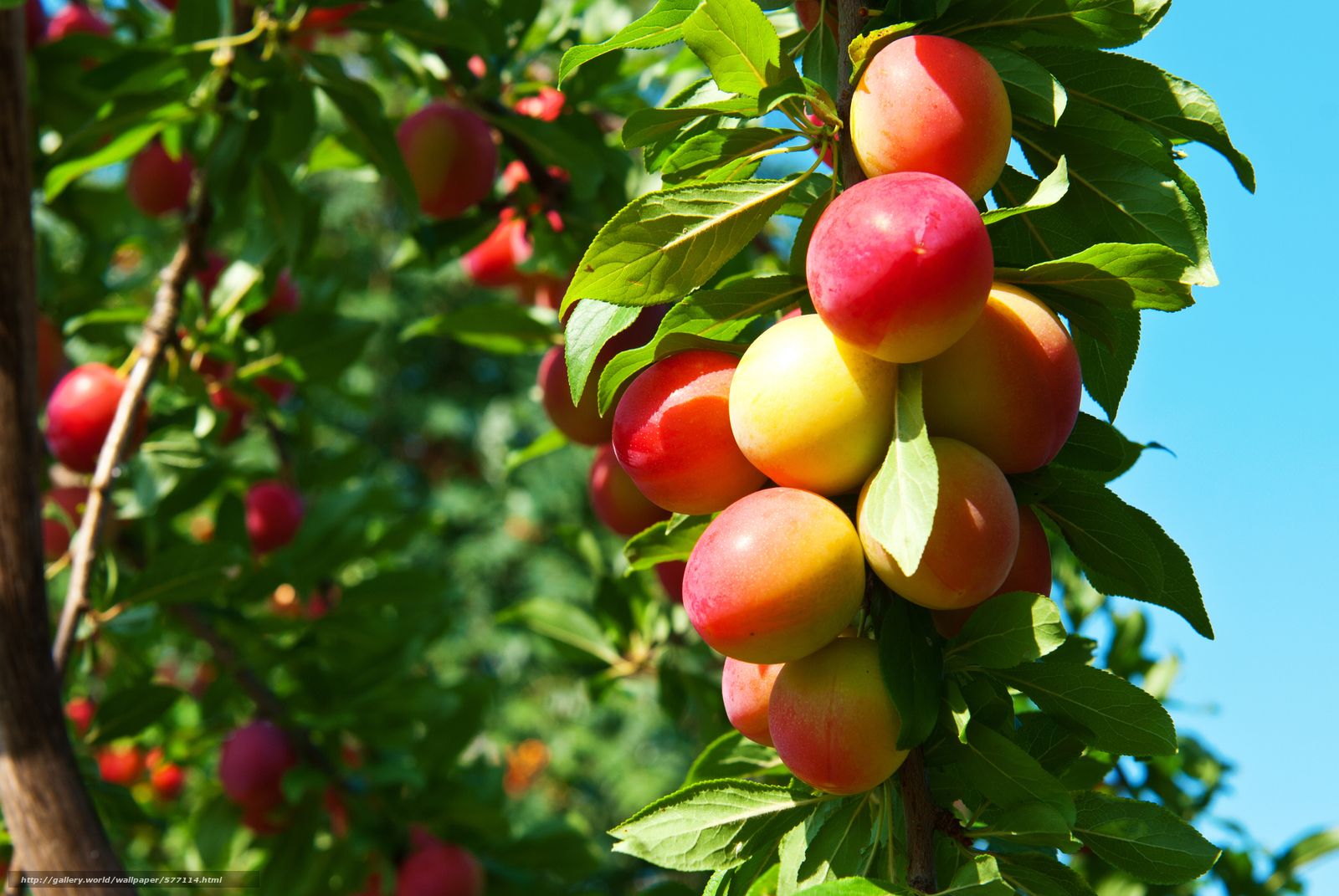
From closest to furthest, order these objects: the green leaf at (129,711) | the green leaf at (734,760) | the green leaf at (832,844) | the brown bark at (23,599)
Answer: the green leaf at (832,844)
the green leaf at (734,760)
the brown bark at (23,599)
the green leaf at (129,711)

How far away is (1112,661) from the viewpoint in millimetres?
1124

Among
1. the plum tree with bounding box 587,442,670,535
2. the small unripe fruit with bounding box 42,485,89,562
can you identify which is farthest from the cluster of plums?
the small unripe fruit with bounding box 42,485,89,562

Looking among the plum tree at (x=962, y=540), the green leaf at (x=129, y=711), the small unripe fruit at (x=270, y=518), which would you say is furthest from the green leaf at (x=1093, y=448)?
the small unripe fruit at (x=270, y=518)

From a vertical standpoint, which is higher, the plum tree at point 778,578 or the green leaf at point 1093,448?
the plum tree at point 778,578

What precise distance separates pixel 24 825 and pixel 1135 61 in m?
0.76

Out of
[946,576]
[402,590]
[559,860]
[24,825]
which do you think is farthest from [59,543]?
[946,576]

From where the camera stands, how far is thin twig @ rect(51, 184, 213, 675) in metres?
0.83

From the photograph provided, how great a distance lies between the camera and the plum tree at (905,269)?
0.38 metres

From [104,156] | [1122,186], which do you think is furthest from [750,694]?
[104,156]

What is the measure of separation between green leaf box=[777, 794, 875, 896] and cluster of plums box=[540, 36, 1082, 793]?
5 centimetres

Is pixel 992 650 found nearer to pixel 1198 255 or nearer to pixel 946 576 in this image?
pixel 946 576

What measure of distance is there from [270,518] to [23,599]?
0.45 metres

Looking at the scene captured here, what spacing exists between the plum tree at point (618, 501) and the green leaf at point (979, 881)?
0.40 m

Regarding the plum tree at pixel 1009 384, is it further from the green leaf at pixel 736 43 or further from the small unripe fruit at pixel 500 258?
the small unripe fruit at pixel 500 258
